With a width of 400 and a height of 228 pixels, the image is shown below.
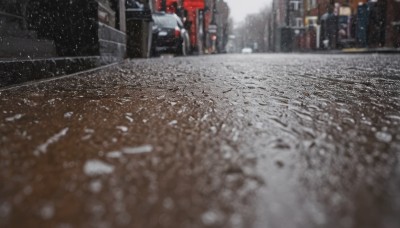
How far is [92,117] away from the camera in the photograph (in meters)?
1.31

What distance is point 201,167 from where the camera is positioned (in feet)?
2.41

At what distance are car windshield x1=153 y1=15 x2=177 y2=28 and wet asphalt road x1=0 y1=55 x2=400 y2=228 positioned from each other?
32.5ft

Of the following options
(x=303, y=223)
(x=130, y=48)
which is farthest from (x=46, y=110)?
(x=130, y=48)

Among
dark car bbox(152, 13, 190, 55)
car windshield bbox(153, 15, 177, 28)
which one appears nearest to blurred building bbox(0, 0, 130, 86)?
dark car bbox(152, 13, 190, 55)

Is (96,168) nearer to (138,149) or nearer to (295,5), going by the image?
(138,149)

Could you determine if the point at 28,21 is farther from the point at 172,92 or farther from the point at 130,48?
the point at 130,48

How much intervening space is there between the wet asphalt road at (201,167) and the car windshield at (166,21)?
9.89 m

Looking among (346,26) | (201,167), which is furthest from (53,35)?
(346,26)

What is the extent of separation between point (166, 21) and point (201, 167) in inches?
426

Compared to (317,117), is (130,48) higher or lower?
higher

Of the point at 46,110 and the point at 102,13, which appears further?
the point at 102,13

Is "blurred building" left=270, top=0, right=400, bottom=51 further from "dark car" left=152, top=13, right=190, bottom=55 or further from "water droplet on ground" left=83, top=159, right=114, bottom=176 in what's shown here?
"water droplet on ground" left=83, top=159, right=114, bottom=176

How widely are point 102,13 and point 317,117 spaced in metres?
4.02

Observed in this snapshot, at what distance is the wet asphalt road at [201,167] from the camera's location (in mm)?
525
